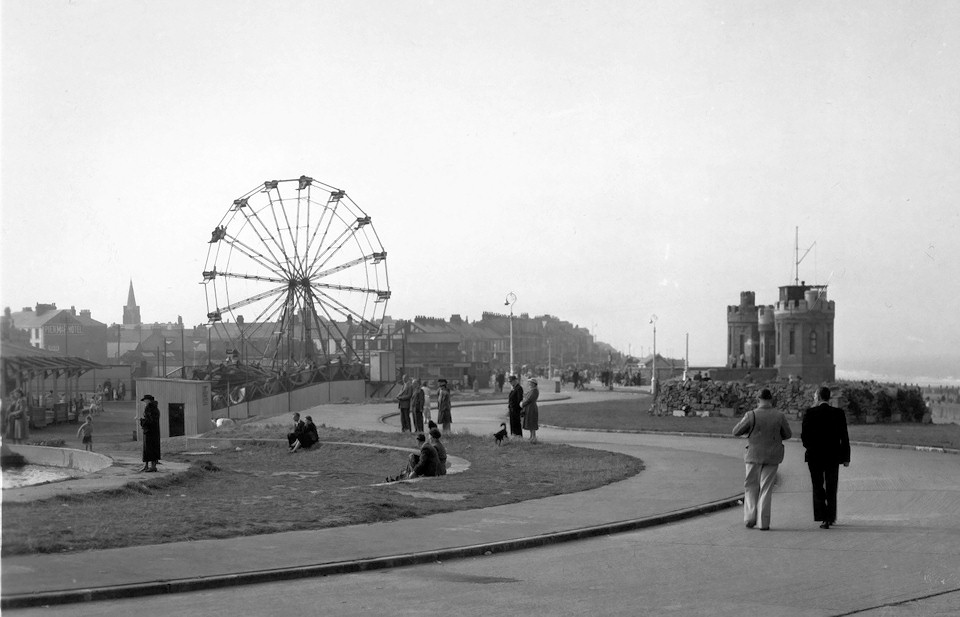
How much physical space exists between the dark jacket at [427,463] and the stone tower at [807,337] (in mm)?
63935

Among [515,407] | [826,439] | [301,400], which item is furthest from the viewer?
[301,400]

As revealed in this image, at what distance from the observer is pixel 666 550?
38.1 ft

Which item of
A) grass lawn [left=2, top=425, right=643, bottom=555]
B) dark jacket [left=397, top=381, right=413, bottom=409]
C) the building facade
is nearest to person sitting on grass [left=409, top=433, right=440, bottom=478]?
grass lawn [left=2, top=425, right=643, bottom=555]

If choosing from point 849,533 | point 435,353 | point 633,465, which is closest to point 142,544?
point 849,533

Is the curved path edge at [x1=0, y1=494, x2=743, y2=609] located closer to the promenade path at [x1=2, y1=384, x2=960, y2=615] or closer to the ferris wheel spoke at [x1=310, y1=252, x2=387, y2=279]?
the promenade path at [x1=2, y1=384, x2=960, y2=615]

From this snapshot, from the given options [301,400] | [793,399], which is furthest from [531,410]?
[301,400]

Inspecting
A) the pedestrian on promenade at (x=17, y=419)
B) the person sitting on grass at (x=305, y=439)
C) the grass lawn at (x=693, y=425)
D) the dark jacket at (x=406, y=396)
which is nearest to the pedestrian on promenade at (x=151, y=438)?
the person sitting on grass at (x=305, y=439)

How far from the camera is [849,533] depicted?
40.9 ft

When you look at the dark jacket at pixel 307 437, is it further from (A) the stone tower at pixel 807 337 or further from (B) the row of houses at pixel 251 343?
(A) the stone tower at pixel 807 337

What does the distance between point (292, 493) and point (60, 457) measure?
1099 centimetres

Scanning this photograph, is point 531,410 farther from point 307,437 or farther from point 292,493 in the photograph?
point 292,493

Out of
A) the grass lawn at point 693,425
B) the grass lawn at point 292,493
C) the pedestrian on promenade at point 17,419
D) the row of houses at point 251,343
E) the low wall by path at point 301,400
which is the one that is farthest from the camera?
the row of houses at point 251,343

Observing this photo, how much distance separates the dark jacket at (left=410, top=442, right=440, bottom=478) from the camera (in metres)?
18.5

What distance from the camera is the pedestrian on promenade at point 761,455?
1312 centimetres
